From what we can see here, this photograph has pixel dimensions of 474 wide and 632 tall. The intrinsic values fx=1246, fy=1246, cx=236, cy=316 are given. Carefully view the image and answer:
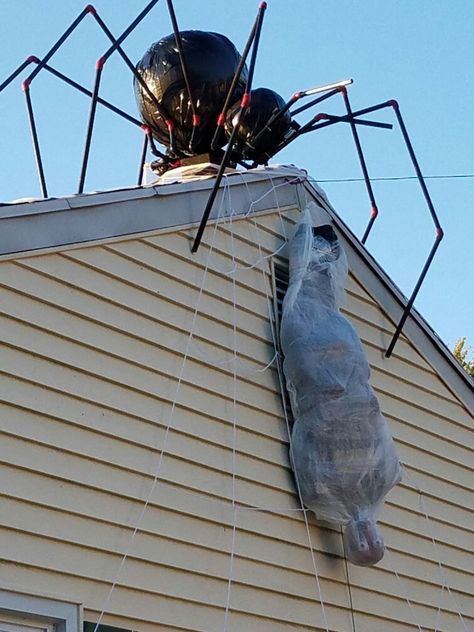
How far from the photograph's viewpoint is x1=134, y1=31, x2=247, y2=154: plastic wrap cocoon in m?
9.52

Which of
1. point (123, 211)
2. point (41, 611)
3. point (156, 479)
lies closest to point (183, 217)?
point (123, 211)

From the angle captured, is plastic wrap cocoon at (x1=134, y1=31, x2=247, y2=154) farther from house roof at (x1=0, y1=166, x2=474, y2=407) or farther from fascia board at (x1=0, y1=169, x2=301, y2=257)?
fascia board at (x1=0, y1=169, x2=301, y2=257)

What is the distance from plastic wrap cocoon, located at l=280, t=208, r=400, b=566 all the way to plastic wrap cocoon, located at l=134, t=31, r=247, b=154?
222 centimetres

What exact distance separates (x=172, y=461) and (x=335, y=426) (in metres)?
1.23

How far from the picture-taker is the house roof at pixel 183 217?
20.2 feet

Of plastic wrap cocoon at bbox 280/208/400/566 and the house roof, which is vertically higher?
the house roof

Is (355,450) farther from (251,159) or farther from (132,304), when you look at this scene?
(251,159)

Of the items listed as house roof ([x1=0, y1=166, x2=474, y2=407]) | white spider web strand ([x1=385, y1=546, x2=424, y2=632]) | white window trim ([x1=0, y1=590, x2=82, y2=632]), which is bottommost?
white spider web strand ([x1=385, y1=546, x2=424, y2=632])

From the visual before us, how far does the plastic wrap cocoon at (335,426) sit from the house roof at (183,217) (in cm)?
79

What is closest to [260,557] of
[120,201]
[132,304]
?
[132,304]

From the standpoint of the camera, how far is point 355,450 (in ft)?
23.8

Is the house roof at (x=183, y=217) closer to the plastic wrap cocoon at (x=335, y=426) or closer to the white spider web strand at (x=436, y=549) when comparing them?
the plastic wrap cocoon at (x=335, y=426)

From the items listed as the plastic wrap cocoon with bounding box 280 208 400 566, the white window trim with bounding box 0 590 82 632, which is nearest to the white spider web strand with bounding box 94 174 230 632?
the white window trim with bounding box 0 590 82 632

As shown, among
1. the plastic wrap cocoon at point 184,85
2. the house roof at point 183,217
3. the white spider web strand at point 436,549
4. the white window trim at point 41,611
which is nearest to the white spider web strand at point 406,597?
the white spider web strand at point 436,549
